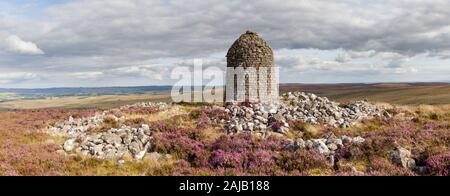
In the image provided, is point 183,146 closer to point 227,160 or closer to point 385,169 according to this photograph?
point 227,160

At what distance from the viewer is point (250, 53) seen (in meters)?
36.4

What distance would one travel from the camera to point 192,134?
21.8m

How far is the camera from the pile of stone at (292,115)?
24.0 metres

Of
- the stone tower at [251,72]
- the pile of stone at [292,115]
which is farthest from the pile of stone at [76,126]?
the stone tower at [251,72]

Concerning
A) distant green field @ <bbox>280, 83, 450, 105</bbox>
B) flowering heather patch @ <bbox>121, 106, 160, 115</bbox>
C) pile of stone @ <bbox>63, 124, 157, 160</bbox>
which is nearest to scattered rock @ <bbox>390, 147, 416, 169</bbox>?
pile of stone @ <bbox>63, 124, 157, 160</bbox>

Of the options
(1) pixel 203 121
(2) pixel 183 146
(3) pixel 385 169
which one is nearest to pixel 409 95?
(1) pixel 203 121

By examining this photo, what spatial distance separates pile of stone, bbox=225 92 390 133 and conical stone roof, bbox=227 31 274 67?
7179 millimetres

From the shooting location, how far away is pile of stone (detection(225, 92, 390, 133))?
24.0 m

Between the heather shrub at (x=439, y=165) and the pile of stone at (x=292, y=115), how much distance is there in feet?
31.3

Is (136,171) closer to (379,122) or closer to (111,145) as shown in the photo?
(111,145)

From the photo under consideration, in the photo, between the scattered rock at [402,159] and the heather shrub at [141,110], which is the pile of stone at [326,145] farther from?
the heather shrub at [141,110]
